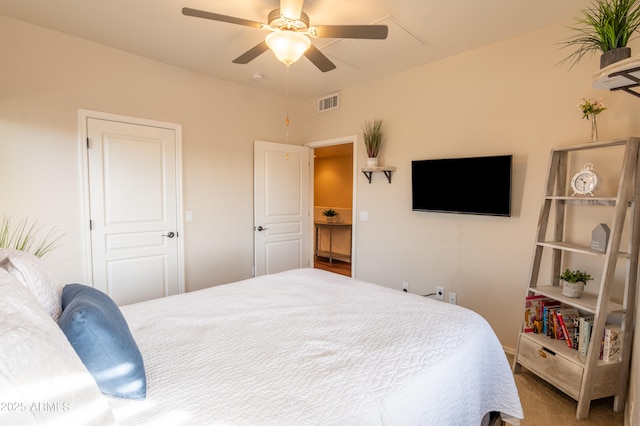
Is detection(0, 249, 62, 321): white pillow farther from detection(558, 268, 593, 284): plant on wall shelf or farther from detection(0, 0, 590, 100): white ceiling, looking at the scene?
detection(558, 268, 593, 284): plant on wall shelf

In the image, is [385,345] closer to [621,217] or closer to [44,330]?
[44,330]

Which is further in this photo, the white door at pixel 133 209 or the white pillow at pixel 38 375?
the white door at pixel 133 209

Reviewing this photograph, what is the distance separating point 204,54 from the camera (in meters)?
3.04

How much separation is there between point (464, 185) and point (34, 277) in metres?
3.01

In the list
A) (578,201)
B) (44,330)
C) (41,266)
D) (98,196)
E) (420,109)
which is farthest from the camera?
(420,109)

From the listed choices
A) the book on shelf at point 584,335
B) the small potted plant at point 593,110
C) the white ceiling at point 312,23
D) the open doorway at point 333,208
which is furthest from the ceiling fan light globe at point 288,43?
the open doorway at point 333,208

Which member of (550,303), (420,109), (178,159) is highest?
(420,109)

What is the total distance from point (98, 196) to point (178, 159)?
82 centimetres

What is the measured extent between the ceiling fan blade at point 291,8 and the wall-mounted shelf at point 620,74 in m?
1.52

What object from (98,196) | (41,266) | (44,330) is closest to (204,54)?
(98,196)

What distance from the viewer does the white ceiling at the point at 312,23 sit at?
7.29 ft

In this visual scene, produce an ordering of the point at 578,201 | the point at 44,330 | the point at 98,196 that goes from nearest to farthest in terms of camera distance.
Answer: the point at 44,330
the point at 578,201
the point at 98,196

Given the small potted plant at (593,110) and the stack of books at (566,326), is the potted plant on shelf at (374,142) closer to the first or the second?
the small potted plant at (593,110)

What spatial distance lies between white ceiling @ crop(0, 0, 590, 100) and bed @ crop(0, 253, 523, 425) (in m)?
2.01
